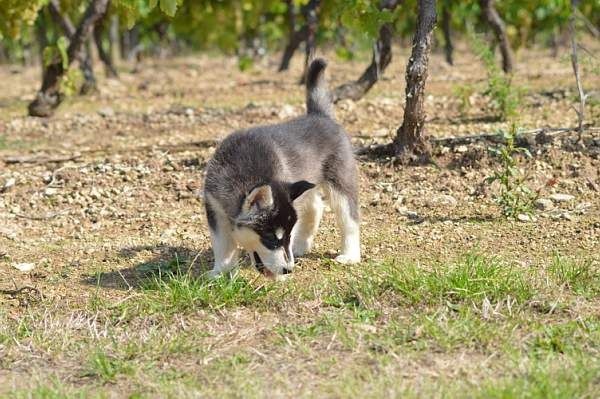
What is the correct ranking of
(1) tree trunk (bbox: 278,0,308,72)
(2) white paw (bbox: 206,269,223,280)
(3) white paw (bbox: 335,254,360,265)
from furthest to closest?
1. (1) tree trunk (bbox: 278,0,308,72)
2. (3) white paw (bbox: 335,254,360,265)
3. (2) white paw (bbox: 206,269,223,280)

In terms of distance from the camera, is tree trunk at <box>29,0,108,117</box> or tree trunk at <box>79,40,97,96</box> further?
tree trunk at <box>79,40,97,96</box>

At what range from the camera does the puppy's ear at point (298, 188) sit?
5.66 meters

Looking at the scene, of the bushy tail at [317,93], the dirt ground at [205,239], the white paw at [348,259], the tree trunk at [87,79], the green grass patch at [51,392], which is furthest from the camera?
the tree trunk at [87,79]

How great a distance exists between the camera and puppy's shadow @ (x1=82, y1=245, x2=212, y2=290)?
616 centimetres

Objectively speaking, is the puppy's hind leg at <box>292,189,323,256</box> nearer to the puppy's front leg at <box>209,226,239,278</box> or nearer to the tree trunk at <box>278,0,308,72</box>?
the puppy's front leg at <box>209,226,239,278</box>

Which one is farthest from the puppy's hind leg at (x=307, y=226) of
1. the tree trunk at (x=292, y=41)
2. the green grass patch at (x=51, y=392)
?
the tree trunk at (x=292, y=41)

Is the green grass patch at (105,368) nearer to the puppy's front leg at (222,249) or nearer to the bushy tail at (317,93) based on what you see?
the puppy's front leg at (222,249)

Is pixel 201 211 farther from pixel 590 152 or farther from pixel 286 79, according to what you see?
pixel 286 79

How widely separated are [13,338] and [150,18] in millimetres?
18749

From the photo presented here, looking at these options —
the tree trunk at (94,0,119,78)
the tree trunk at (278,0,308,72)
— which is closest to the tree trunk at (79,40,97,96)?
the tree trunk at (94,0,119,78)

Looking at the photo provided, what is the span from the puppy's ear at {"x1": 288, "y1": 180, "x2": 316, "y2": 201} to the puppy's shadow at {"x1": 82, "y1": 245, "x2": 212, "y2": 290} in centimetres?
82

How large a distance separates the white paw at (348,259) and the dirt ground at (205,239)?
0.07m

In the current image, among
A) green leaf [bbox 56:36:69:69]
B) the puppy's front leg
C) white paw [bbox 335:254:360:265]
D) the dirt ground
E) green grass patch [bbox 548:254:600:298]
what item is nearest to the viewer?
the dirt ground

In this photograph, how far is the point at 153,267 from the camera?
646 centimetres
